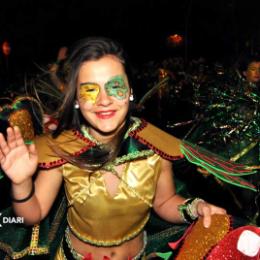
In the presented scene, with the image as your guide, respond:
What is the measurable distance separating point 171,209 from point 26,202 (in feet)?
2.45

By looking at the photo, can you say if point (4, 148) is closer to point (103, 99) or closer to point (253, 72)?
point (103, 99)

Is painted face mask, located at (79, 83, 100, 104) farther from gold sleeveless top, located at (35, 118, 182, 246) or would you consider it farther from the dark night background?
the dark night background

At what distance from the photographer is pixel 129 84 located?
2.00 meters

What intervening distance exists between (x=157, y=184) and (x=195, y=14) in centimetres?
1769

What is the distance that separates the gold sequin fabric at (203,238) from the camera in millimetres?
1507

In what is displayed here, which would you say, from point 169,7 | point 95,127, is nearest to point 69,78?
point 95,127

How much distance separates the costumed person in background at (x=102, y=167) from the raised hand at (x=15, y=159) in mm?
38

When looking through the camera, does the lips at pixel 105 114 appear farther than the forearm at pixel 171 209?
No

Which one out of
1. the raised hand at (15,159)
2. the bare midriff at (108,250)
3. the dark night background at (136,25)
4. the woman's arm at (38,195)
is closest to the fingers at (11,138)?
the raised hand at (15,159)

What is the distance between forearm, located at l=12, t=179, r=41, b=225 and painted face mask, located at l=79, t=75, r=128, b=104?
45 centimetres

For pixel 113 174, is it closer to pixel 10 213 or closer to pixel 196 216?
pixel 196 216

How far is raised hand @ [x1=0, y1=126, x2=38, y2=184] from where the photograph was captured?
5.45 feet

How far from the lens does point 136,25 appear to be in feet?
59.7

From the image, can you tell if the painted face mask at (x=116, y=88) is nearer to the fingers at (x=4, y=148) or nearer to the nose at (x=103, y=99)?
the nose at (x=103, y=99)
